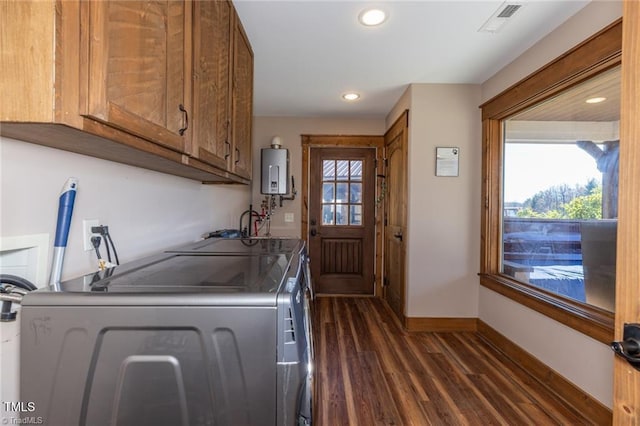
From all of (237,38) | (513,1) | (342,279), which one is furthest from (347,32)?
(342,279)

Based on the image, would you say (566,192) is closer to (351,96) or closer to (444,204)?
(444,204)

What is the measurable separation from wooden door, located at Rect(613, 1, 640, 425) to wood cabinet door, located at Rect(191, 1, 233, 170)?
4.08 ft

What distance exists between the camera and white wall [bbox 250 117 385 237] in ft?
13.4

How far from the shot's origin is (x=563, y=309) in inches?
77.3

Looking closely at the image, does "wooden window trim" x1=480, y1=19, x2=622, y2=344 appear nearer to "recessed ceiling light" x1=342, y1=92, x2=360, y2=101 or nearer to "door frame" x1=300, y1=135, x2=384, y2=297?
"recessed ceiling light" x1=342, y1=92, x2=360, y2=101

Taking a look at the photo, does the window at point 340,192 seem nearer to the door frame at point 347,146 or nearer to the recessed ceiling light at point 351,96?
the door frame at point 347,146

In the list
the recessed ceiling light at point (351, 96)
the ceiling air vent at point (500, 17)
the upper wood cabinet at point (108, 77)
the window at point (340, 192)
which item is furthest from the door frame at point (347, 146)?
the upper wood cabinet at point (108, 77)

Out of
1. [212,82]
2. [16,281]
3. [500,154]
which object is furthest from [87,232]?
[500,154]

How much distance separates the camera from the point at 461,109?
9.84 feet

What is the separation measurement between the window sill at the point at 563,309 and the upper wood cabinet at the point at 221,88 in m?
2.17

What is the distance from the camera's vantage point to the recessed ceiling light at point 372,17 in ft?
5.98

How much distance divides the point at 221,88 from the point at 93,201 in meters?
0.73

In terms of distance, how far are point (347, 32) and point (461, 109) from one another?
153 centimetres

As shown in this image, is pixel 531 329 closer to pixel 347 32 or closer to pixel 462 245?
pixel 462 245
